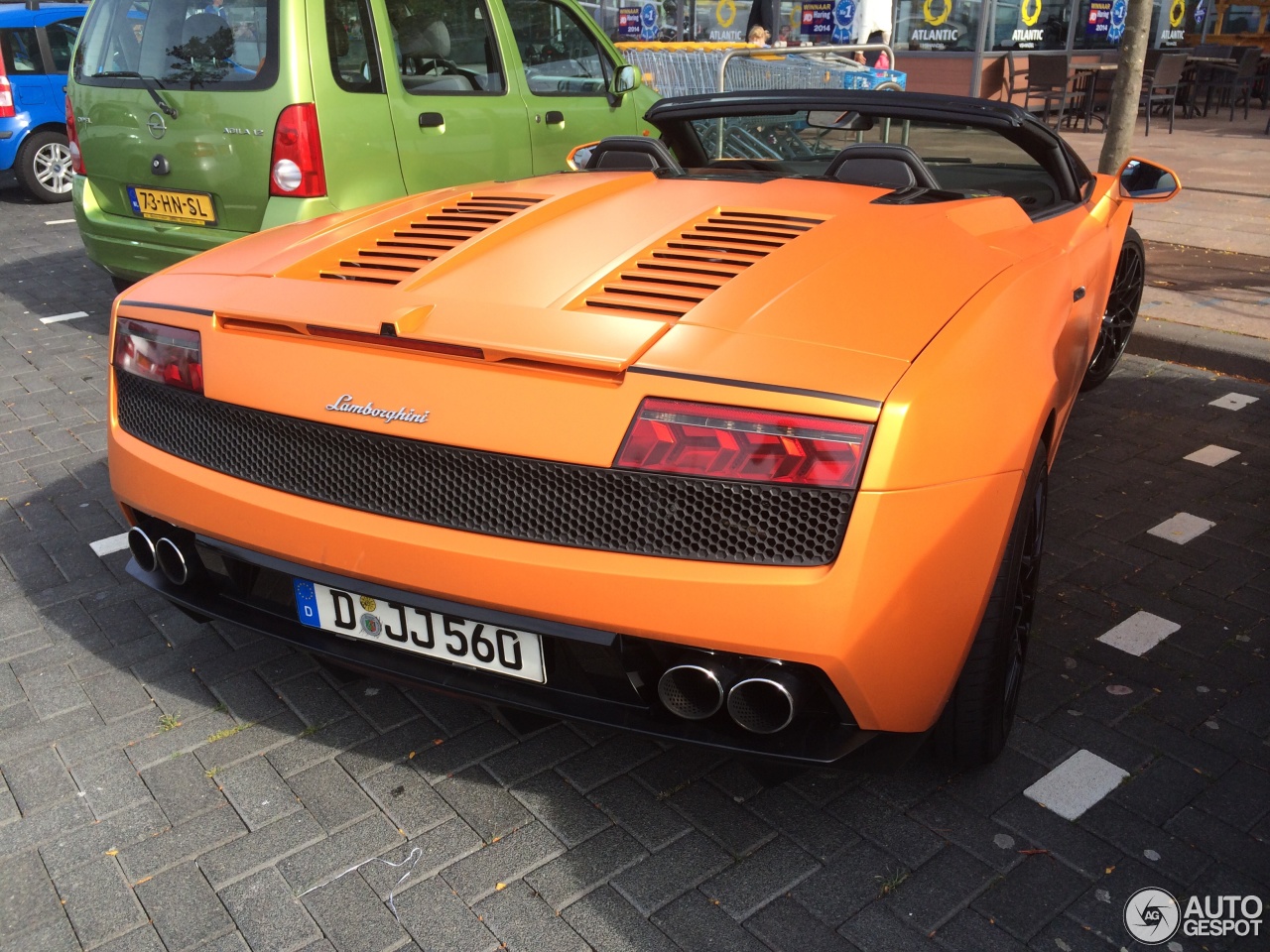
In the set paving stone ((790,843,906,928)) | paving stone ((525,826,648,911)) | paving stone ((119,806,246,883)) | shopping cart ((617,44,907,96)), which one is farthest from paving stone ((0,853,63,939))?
shopping cart ((617,44,907,96))

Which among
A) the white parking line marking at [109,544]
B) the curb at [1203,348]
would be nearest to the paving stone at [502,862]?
the white parking line marking at [109,544]

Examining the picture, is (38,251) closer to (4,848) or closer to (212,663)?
(212,663)

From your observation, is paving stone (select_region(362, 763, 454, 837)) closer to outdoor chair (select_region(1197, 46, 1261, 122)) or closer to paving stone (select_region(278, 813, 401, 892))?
paving stone (select_region(278, 813, 401, 892))

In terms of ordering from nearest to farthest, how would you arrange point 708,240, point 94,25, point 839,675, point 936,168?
point 839,675
point 708,240
point 936,168
point 94,25

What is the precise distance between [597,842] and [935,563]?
0.97 meters

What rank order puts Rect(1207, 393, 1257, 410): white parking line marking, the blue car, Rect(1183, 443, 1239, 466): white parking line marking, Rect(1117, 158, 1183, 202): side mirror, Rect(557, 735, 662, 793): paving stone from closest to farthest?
Rect(557, 735, 662, 793): paving stone
Rect(1117, 158, 1183, 202): side mirror
Rect(1183, 443, 1239, 466): white parking line marking
Rect(1207, 393, 1257, 410): white parking line marking
the blue car

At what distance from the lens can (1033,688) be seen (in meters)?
2.94

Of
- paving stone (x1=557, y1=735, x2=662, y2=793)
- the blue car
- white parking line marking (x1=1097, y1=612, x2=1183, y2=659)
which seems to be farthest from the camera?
the blue car

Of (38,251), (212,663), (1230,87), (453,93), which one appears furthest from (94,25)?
(1230,87)

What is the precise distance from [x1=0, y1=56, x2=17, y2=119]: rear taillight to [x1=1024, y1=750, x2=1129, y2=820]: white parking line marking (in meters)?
10.7

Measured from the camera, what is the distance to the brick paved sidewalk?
219 cm

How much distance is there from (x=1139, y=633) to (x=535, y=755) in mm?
1794

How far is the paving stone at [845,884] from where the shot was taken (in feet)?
7.23

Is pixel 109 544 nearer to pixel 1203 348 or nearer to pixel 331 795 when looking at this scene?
pixel 331 795
